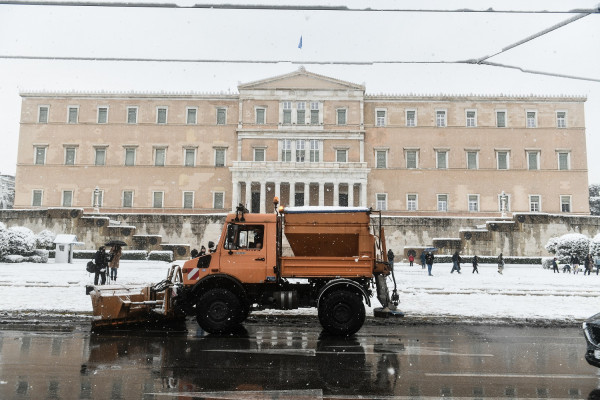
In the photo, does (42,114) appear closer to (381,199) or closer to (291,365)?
(381,199)

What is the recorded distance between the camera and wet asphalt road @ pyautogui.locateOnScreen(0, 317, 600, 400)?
5.49 metres

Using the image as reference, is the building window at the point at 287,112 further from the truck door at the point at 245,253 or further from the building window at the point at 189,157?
the truck door at the point at 245,253

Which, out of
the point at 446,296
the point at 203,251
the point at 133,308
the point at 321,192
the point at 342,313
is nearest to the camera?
the point at 342,313

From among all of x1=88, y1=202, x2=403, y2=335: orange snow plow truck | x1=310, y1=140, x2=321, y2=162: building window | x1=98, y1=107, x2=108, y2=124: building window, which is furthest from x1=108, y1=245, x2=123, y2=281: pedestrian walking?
x1=98, y1=107, x2=108, y2=124: building window

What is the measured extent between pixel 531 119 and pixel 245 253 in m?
44.7

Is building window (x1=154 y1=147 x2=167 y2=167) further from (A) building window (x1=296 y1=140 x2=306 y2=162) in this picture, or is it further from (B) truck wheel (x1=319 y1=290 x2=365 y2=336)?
(B) truck wheel (x1=319 y1=290 x2=365 y2=336)

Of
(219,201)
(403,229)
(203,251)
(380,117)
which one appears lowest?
(203,251)

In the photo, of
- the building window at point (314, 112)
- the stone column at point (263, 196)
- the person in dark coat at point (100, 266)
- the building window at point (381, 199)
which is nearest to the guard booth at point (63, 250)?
the person in dark coat at point (100, 266)

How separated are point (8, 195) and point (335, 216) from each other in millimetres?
78012

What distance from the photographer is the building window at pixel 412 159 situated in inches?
1817

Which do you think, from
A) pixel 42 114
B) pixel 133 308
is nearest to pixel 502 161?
pixel 133 308

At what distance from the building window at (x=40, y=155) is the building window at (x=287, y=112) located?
2370 cm

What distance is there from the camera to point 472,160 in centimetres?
4616

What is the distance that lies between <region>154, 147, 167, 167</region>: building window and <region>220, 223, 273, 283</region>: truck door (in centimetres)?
3915
